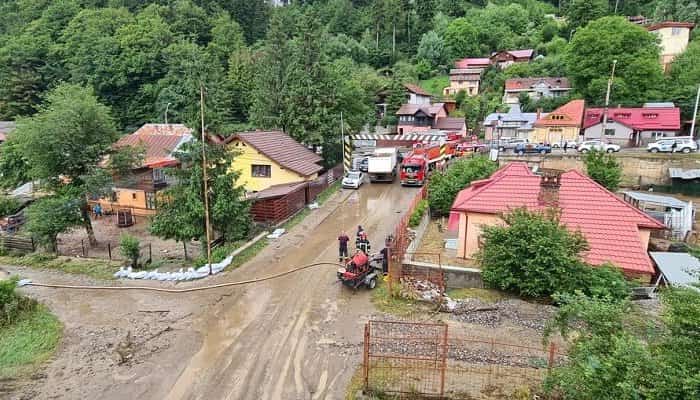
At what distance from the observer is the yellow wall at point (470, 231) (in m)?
18.5

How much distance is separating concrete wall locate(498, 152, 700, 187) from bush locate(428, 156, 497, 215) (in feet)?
40.9

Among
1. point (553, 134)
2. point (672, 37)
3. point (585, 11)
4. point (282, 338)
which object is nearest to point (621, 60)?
point (553, 134)

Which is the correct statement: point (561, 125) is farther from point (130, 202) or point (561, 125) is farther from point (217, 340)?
point (217, 340)

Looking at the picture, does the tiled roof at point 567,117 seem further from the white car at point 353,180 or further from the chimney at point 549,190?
the chimney at point 549,190

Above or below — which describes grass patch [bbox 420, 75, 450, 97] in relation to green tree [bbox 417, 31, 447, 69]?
below

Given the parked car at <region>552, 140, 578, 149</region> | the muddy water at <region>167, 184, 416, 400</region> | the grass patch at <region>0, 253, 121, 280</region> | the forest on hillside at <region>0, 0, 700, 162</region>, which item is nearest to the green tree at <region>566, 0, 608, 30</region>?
the forest on hillside at <region>0, 0, 700, 162</region>

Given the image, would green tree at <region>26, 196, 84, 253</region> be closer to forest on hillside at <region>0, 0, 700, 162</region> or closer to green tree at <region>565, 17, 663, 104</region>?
forest on hillside at <region>0, 0, 700, 162</region>

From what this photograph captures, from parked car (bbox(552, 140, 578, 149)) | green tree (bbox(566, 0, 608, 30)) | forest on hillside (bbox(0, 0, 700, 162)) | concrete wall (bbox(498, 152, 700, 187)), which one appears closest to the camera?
concrete wall (bbox(498, 152, 700, 187))

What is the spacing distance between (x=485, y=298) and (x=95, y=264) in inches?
712

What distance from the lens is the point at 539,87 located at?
60625 mm

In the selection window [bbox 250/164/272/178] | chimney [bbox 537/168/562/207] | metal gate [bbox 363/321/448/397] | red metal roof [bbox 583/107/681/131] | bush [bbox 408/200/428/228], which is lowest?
metal gate [bbox 363/321/448/397]

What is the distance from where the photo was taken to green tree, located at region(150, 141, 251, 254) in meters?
18.4

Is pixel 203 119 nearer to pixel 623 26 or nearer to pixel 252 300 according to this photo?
pixel 252 300

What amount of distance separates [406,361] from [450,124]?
167 feet
